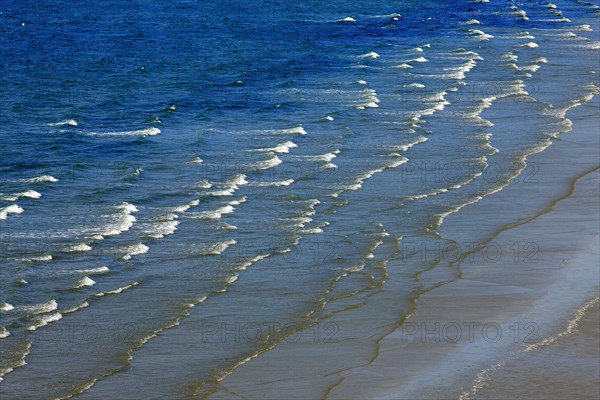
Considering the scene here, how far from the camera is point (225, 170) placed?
2186 centimetres

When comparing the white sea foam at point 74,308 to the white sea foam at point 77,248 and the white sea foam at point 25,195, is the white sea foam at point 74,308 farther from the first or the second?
the white sea foam at point 25,195

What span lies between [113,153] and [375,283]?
9.98 m

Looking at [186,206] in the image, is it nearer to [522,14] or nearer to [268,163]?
[268,163]

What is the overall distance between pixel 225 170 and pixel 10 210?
14.6 feet

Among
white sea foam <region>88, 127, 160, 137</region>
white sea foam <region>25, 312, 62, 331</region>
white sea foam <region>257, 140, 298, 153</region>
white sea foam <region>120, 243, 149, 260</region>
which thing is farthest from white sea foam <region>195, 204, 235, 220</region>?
white sea foam <region>88, 127, 160, 137</region>

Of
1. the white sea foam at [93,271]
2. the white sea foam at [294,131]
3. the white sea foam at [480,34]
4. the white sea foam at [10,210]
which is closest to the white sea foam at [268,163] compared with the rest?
the white sea foam at [294,131]

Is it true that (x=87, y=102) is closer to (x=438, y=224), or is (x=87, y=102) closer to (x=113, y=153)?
(x=113, y=153)

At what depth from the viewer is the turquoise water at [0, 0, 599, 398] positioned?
44.9ft

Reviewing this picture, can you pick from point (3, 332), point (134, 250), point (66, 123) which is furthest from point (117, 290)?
point (66, 123)

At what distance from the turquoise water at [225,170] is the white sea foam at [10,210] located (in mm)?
77

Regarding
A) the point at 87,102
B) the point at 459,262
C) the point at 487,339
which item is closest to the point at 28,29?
the point at 87,102

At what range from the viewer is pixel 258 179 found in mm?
21125

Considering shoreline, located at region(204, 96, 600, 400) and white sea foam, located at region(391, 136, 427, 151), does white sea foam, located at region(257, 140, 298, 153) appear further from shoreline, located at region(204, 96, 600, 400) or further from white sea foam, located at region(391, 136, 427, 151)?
shoreline, located at region(204, 96, 600, 400)

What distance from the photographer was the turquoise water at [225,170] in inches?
538
